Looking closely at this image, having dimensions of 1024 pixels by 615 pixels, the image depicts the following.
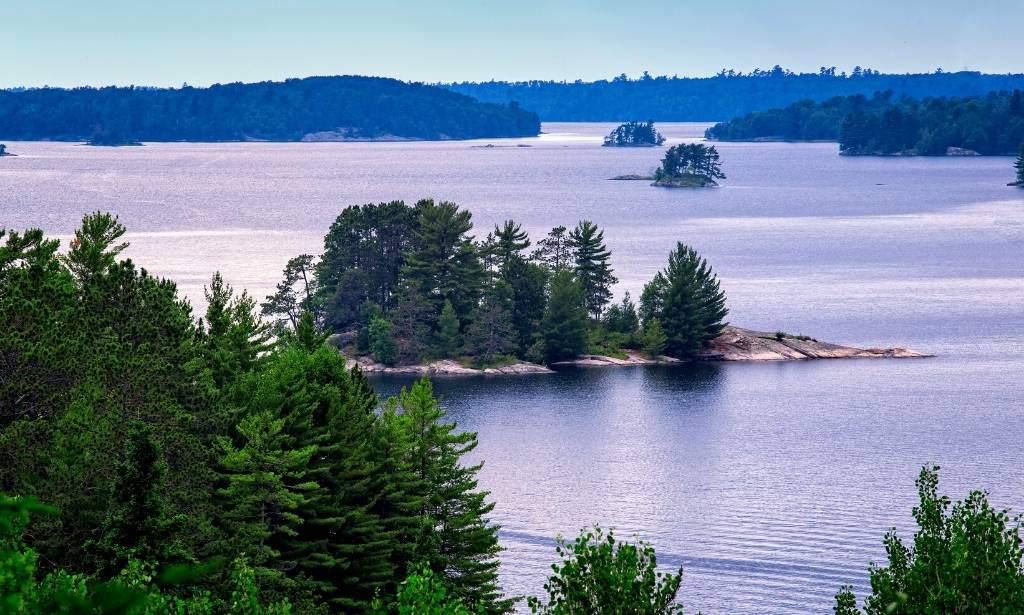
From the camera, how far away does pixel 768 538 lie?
216ft

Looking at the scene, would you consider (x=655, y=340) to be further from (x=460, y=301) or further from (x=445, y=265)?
(x=445, y=265)

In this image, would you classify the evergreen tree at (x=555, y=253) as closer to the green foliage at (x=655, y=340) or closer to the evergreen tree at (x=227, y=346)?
the green foliage at (x=655, y=340)

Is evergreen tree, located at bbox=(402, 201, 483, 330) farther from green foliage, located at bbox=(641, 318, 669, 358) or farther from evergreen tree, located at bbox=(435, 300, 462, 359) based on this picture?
green foliage, located at bbox=(641, 318, 669, 358)

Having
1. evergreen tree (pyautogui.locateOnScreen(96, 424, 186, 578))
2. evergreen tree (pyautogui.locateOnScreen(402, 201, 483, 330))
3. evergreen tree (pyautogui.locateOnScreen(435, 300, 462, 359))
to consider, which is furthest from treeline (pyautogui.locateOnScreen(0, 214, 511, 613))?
evergreen tree (pyautogui.locateOnScreen(402, 201, 483, 330))

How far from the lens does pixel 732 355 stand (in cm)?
11888

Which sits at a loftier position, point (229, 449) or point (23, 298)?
point (23, 298)

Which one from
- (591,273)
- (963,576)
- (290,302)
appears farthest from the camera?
(591,273)

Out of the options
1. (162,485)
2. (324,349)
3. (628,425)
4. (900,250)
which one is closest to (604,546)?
(162,485)

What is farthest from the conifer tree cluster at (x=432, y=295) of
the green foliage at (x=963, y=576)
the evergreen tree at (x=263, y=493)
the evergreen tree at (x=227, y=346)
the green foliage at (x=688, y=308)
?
the green foliage at (x=963, y=576)

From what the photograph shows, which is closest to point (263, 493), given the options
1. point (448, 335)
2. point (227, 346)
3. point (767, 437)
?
point (227, 346)

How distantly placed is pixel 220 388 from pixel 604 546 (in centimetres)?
2571

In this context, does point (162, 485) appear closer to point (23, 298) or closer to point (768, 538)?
point (23, 298)

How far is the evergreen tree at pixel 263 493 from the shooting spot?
4106cm

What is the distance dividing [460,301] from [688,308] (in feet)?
61.6
